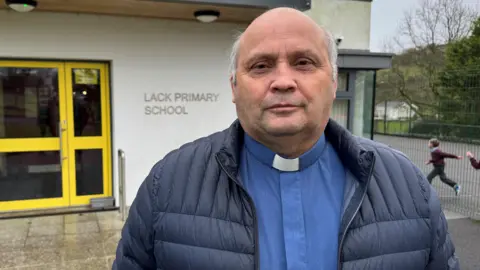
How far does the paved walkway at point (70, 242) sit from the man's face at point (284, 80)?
3482 millimetres

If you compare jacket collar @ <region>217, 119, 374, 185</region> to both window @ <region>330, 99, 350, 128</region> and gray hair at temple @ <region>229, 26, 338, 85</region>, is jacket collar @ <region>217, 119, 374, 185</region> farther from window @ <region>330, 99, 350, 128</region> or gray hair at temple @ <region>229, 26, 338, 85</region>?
window @ <region>330, 99, 350, 128</region>

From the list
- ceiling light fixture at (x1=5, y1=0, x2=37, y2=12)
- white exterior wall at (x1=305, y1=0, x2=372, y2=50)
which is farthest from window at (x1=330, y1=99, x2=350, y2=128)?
ceiling light fixture at (x1=5, y1=0, x2=37, y2=12)

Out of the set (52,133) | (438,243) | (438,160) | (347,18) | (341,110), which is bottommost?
(438,160)

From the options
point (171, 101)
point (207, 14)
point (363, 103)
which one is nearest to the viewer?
point (207, 14)

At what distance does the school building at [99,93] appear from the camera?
548cm

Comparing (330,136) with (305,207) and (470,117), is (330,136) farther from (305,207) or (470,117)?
(470,117)

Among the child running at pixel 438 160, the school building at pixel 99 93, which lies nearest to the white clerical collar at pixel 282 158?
the school building at pixel 99 93

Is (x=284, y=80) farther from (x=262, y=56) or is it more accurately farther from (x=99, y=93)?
(x=99, y=93)

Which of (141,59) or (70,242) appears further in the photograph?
(141,59)

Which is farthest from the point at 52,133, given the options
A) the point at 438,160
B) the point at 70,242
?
the point at 438,160

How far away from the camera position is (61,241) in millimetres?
4777

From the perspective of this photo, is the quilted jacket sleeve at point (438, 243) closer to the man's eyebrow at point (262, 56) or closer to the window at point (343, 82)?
the man's eyebrow at point (262, 56)

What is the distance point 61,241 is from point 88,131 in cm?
178

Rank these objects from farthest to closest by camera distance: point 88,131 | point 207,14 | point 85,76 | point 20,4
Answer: point 88,131 → point 85,76 → point 207,14 → point 20,4
